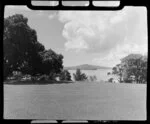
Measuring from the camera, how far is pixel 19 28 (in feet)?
19.7

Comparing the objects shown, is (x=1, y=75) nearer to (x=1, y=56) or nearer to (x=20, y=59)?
(x=1, y=56)

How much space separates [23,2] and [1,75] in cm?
38

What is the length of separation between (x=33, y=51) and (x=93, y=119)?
16.2ft

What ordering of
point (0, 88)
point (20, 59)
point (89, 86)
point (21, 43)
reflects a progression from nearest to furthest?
point (0, 88), point (89, 86), point (20, 59), point (21, 43)

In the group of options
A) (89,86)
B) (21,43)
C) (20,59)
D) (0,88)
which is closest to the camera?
(0,88)

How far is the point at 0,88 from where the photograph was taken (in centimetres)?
122

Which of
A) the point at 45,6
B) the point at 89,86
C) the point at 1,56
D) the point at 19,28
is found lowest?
the point at 89,86

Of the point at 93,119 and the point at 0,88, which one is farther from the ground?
the point at 0,88

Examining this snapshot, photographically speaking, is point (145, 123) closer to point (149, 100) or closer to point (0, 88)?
point (149, 100)

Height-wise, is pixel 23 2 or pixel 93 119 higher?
pixel 23 2

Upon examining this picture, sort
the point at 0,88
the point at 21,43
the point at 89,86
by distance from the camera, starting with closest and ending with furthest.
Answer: the point at 0,88 < the point at 89,86 < the point at 21,43

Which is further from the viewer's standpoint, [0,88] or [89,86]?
[89,86]

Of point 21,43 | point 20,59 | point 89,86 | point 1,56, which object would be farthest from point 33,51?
point 1,56

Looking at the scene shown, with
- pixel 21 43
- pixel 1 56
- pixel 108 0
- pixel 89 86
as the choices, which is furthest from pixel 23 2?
pixel 21 43
